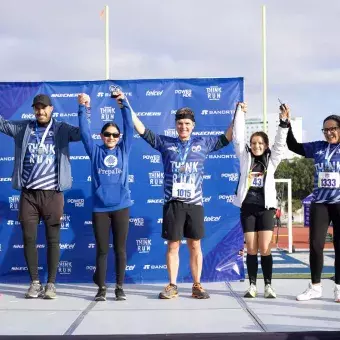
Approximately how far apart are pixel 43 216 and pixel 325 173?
270 centimetres

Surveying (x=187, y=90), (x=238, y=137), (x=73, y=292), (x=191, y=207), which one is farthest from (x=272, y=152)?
(x=73, y=292)

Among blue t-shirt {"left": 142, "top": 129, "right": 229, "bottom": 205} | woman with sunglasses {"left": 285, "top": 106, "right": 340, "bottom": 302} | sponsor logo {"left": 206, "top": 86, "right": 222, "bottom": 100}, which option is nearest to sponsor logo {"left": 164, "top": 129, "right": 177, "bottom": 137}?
sponsor logo {"left": 206, "top": 86, "right": 222, "bottom": 100}

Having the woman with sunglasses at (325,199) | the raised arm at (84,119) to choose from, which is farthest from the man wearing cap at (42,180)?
the woman with sunglasses at (325,199)

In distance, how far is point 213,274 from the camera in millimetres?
6586

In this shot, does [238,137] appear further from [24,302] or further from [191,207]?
[24,302]

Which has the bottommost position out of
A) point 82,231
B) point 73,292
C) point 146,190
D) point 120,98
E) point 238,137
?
point 73,292

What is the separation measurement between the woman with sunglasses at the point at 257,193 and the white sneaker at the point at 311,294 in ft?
0.91

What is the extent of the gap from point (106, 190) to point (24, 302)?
1.26m

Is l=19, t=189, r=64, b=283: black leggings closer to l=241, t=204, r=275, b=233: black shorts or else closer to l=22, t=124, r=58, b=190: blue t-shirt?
l=22, t=124, r=58, b=190: blue t-shirt

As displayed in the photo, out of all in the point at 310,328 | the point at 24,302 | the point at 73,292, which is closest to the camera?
the point at 310,328

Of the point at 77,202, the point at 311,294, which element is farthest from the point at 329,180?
the point at 77,202

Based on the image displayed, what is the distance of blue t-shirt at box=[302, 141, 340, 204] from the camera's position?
5312 millimetres

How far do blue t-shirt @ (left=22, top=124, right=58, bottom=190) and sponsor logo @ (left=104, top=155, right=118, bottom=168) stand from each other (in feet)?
1.78

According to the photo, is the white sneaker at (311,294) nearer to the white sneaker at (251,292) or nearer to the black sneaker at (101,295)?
the white sneaker at (251,292)
